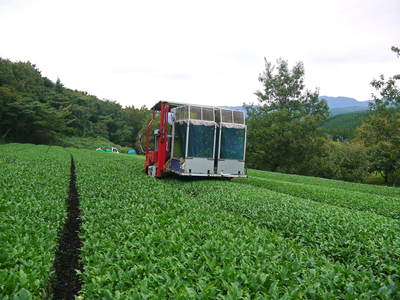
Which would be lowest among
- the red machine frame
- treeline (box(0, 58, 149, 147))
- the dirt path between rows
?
the dirt path between rows

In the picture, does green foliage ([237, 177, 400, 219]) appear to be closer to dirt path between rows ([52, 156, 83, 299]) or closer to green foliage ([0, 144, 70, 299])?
dirt path between rows ([52, 156, 83, 299])

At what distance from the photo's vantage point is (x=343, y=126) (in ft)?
331

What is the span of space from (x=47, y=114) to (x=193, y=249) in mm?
58669

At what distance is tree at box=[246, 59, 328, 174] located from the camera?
40.3 metres

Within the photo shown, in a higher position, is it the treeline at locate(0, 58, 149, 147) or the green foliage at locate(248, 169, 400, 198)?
the treeline at locate(0, 58, 149, 147)

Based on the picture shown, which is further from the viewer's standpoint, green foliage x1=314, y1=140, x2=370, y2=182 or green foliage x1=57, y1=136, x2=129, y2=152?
green foliage x1=57, y1=136, x2=129, y2=152

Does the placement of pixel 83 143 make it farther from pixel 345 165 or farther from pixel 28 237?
pixel 28 237

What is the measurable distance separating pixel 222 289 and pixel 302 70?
1830 inches

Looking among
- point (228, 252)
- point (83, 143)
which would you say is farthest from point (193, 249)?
point (83, 143)

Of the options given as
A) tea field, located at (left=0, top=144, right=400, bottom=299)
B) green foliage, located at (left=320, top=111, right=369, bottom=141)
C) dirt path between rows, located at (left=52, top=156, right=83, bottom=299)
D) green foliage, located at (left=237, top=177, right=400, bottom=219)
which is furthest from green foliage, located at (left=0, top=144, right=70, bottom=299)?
green foliage, located at (left=320, top=111, right=369, bottom=141)

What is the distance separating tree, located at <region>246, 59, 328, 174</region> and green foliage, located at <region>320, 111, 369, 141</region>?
1585 inches

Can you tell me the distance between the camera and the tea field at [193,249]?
380 centimetres

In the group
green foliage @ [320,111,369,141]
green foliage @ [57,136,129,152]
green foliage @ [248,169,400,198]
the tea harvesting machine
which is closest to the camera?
the tea harvesting machine

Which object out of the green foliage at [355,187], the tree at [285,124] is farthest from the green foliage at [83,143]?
the green foliage at [355,187]
